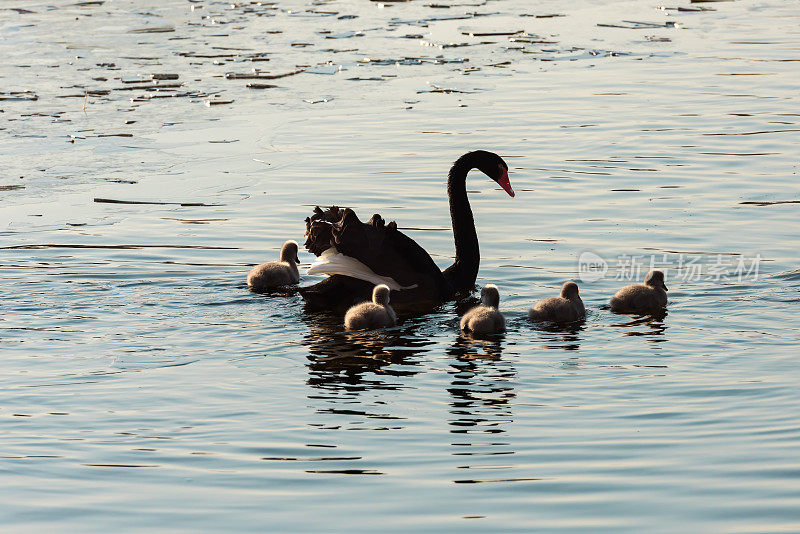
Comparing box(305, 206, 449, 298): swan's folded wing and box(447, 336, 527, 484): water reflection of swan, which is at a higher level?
box(305, 206, 449, 298): swan's folded wing

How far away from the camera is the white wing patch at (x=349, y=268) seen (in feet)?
30.6

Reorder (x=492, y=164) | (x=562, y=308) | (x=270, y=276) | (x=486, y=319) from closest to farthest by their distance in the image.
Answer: (x=486, y=319) → (x=562, y=308) → (x=270, y=276) → (x=492, y=164)

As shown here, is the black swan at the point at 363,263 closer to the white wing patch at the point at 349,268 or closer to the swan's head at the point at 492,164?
the white wing patch at the point at 349,268

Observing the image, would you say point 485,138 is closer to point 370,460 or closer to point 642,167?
point 642,167

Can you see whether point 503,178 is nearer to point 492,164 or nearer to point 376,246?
point 492,164

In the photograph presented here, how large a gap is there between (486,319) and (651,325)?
1148 mm

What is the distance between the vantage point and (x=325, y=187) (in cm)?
1287

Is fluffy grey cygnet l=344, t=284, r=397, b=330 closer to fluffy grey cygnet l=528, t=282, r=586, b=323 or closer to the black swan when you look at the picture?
the black swan

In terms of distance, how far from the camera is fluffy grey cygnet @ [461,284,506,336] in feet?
27.8

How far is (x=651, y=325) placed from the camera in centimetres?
870

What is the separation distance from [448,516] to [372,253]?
162 inches

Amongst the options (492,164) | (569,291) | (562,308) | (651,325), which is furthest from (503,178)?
(651,325)

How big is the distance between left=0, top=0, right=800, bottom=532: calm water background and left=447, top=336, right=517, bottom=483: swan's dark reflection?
24 millimetres

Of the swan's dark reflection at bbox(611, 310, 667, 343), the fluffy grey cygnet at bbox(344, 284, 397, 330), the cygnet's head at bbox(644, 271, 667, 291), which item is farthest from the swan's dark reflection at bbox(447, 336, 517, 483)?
the cygnet's head at bbox(644, 271, 667, 291)
